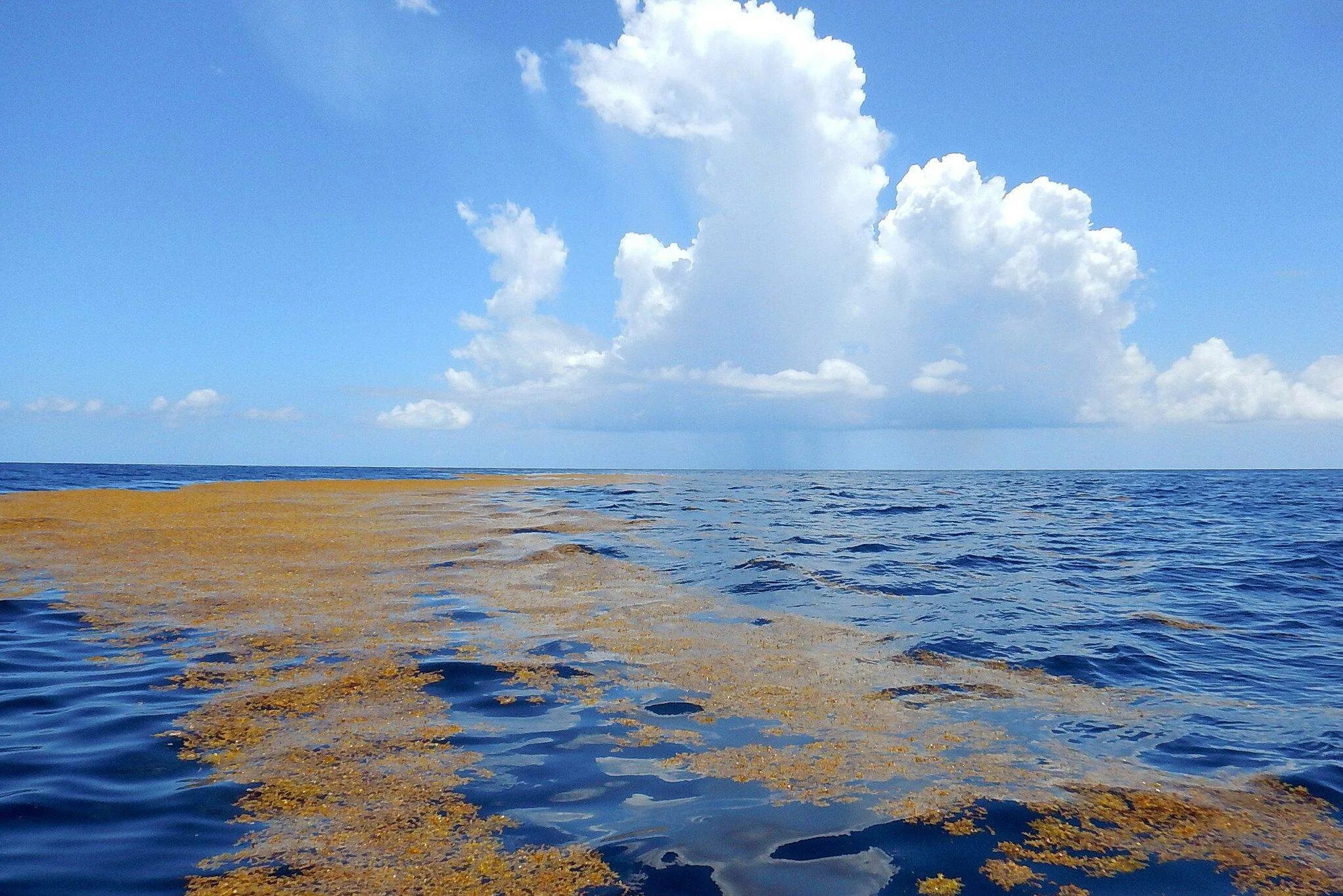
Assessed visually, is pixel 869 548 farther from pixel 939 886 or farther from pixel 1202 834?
pixel 939 886

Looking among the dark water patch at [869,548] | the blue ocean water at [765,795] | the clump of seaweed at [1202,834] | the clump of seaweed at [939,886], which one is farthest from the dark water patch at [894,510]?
the clump of seaweed at [939,886]

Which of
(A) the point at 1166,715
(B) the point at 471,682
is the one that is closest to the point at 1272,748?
(A) the point at 1166,715

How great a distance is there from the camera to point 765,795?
21.4 ft

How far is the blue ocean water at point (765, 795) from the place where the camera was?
17.6 feet

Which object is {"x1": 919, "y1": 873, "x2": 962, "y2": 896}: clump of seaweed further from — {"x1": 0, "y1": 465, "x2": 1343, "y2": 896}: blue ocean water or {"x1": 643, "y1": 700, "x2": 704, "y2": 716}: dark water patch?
{"x1": 643, "y1": 700, "x2": 704, "y2": 716}: dark water patch

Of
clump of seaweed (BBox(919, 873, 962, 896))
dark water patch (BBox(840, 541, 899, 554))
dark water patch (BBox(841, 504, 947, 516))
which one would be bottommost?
clump of seaweed (BBox(919, 873, 962, 896))

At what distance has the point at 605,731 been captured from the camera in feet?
26.3

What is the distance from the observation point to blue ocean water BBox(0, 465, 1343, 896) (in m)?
5.36

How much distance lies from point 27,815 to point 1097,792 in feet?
30.4

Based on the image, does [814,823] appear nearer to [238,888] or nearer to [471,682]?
[238,888]

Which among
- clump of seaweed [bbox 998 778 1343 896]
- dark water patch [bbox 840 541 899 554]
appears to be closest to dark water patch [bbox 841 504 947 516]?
dark water patch [bbox 840 541 899 554]

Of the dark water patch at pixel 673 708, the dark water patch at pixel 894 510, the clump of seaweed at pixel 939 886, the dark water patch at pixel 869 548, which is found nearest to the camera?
the clump of seaweed at pixel 939 886

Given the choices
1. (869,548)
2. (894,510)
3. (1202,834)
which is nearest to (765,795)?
(1202,834)

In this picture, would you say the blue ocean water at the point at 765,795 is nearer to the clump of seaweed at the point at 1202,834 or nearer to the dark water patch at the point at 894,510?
the clump of seaweed at the point at 1202,834
